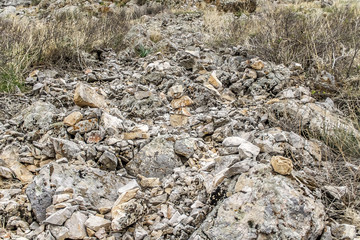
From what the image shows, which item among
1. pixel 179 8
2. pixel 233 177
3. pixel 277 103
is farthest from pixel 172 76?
pixel 179 8

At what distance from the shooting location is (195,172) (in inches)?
81.5

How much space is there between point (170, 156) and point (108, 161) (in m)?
0.53

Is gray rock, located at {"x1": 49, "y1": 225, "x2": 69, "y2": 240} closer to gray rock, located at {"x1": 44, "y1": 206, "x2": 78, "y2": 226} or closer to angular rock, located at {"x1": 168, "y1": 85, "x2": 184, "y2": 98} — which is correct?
gray rock, located at {"x1": 44, "y1": 206, "x2": 78, "y2": 226}

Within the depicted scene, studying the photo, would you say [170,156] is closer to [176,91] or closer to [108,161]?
[108,161]

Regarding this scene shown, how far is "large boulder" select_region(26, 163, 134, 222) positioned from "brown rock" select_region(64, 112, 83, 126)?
0.57 m

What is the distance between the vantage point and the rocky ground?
1542mm

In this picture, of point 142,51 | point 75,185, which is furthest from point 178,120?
point 142,51

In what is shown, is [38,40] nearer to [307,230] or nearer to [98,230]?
[98,230]

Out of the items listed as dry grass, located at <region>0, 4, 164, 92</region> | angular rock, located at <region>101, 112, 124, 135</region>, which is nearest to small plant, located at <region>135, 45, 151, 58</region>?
dry grass, located at <region>0, 4, 164, 92</region>

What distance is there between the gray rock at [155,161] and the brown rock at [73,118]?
717 mm

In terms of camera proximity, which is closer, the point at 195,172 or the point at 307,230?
the point at 307,230

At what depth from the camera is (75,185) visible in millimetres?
1916

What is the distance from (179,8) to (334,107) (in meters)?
8.52

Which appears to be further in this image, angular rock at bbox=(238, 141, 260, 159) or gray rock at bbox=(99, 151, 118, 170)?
gray rock at bbox=(99, 151, 118, 170)
